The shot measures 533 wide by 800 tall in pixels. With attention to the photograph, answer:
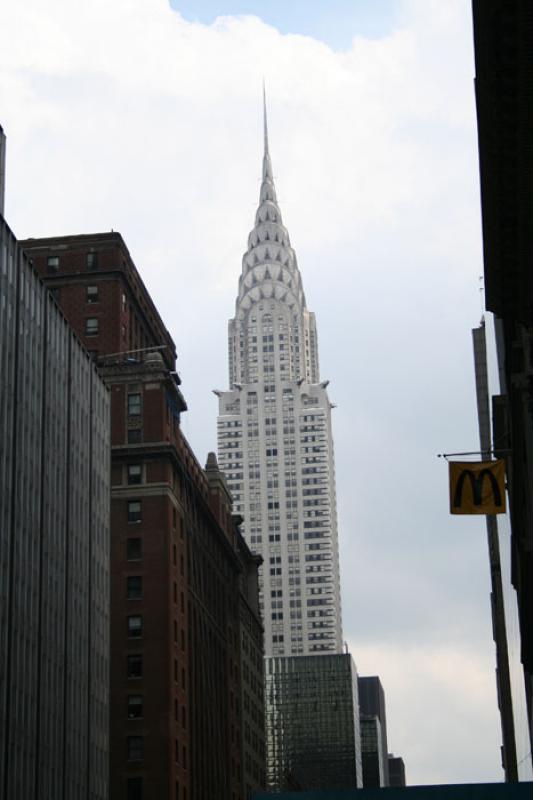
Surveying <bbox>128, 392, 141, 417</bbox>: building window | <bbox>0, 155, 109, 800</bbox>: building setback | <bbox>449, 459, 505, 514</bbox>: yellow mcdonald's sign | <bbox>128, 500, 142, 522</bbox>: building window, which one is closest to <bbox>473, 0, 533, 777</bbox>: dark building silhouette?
<bbox>449, 459, 505, 514</bbox>: yellow mcdonald's sign

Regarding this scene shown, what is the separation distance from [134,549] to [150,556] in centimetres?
153

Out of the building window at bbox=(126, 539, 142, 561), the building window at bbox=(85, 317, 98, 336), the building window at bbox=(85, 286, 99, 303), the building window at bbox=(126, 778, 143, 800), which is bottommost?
the building window at bbox=(126, 778, 143, 800)

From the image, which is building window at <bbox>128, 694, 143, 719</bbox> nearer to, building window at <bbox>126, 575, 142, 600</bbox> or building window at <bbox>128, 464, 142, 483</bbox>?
building window at <bbox>126, 575, 142, 600</bbox>

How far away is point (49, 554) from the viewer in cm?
8944

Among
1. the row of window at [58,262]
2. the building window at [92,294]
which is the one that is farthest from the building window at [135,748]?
the row of window at [58,262]

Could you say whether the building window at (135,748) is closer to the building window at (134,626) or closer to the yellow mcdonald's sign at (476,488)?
the building window at (134,626)

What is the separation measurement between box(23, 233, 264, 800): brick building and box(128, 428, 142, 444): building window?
124 mm

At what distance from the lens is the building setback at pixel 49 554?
3184 inches

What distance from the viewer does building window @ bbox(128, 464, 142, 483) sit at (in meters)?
124

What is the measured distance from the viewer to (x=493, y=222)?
48062 millimetres

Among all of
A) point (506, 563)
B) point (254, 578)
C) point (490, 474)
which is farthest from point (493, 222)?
point (254, 578)

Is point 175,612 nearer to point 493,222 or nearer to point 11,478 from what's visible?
point 11,478

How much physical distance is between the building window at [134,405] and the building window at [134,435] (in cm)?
141

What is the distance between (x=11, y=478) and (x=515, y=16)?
5215 cm
